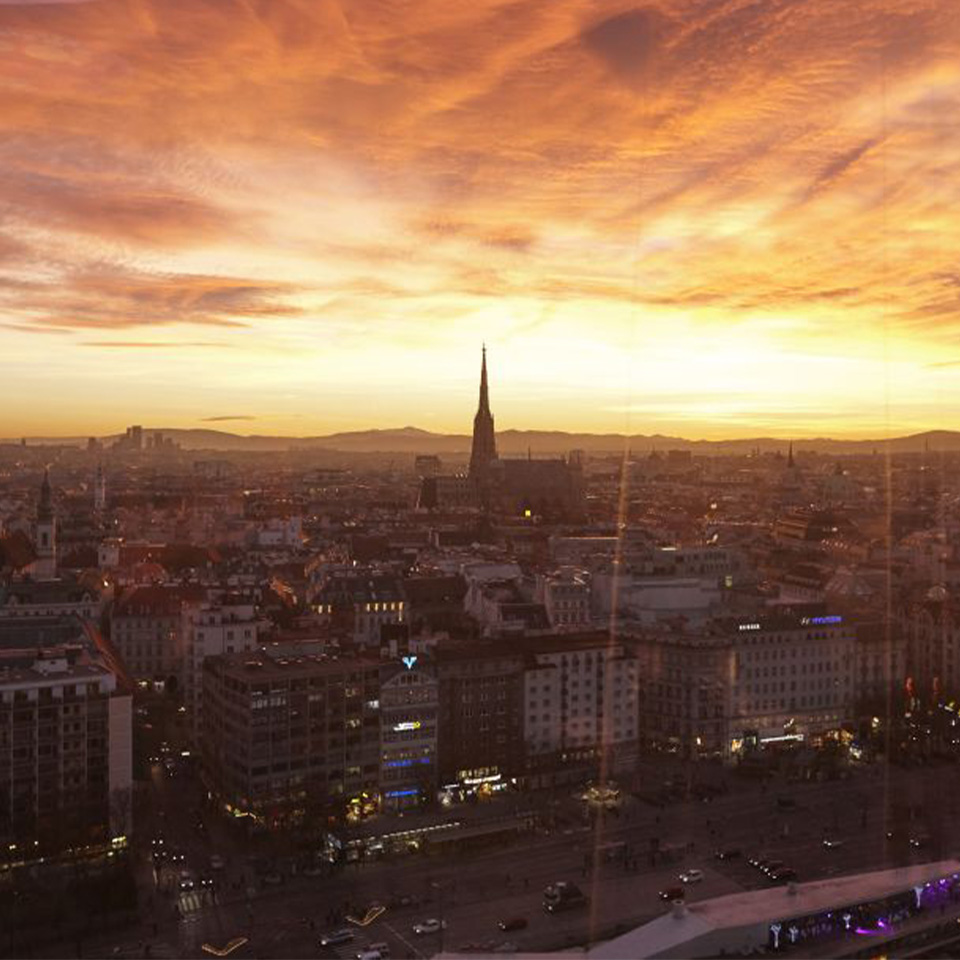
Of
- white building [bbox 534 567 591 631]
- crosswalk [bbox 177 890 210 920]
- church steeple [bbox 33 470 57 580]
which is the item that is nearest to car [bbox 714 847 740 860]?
crosswalk [bbox 177 890 210 920]

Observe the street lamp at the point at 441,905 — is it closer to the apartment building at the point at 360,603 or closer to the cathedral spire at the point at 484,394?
the apartment building at the point at 360,603

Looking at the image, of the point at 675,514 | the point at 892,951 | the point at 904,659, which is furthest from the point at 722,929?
the point at 675,514

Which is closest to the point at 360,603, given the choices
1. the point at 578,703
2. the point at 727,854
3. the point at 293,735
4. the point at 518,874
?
the point at 578,703

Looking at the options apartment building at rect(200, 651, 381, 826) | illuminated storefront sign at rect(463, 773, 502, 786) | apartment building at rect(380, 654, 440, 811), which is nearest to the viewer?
apartment building at rect(200, 651, 381, 826)

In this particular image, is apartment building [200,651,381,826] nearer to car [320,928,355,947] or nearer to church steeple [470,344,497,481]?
car [320,928,355,947]

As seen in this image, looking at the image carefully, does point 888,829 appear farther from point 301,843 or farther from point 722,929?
point 722,929

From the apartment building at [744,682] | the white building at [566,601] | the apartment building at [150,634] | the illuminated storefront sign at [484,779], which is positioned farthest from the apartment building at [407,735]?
the apartment building at [150,634]
